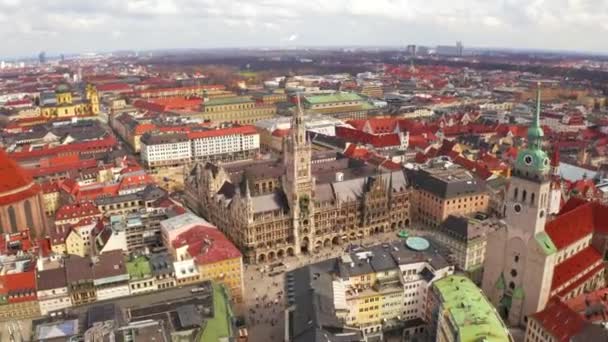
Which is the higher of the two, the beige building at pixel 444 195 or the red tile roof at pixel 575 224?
the red tile roof at pixel 575 224

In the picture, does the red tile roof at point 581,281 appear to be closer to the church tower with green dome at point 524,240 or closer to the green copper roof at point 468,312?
the church tower with green dome at point 524,240

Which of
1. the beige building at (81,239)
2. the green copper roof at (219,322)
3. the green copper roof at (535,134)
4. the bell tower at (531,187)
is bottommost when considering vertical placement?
the beige building at (81,239)

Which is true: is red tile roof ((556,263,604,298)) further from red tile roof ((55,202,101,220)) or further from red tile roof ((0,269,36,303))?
red tile roof ((55,202,101,220))

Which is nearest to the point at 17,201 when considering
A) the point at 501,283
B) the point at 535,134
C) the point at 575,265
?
the point at 501,283

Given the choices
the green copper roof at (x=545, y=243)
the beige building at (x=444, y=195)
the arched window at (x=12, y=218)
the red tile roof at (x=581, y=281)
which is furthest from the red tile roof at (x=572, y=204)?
the arched window at (x=12, y=218)

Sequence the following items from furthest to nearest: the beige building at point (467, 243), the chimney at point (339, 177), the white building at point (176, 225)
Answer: the chimney at point (339, 177), the white building at point (176, 225), the beige building at point (467, 243)

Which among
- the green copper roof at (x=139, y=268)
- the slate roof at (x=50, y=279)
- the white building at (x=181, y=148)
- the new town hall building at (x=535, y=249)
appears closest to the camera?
the new town hall building at (x=535, y=249)
